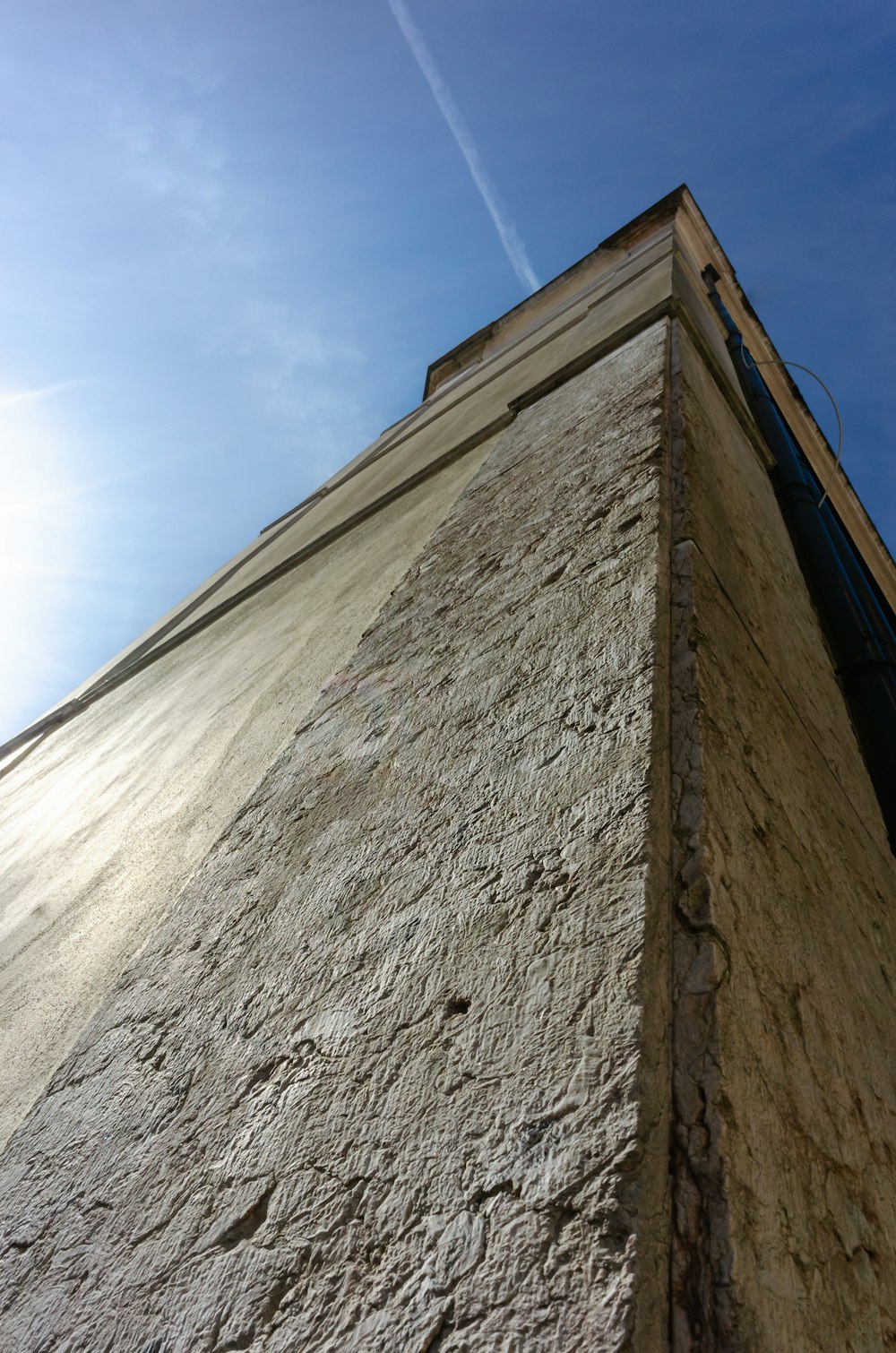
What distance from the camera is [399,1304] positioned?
656 mm

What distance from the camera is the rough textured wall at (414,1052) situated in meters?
0.65

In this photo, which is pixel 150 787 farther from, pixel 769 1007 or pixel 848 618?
pixel 848 618

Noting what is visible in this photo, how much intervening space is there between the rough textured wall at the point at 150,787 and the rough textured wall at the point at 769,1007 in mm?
1179

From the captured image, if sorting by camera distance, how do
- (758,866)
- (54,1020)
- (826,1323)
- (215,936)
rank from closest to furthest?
(826,1323)
(758,866)
(215,936)
(54,1020)

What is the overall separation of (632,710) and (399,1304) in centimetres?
64

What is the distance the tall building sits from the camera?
0.65 meters

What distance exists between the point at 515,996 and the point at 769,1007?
0.25 meters

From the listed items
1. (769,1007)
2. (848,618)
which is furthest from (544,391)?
(769,1007)

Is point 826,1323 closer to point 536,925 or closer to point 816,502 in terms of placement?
point 536,925

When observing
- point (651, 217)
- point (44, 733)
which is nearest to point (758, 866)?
point (44, 733)

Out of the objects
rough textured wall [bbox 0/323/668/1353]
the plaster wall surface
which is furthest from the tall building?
the plaster wall surface

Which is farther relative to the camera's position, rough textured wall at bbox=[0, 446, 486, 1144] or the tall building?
rough textured wall at bbox=[0, 446, 486, 1144]

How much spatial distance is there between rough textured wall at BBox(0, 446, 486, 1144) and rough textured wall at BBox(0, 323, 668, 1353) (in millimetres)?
Answer: 476

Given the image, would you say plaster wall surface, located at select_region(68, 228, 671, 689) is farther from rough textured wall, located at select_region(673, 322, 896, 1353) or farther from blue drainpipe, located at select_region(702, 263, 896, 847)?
rough textured wall, located at select_region(673, 322, 896, 1353)
